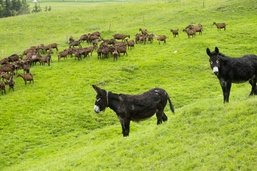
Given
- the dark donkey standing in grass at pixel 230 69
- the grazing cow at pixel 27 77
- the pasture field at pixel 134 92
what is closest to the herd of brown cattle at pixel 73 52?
the grazing cow at pixel 27 77

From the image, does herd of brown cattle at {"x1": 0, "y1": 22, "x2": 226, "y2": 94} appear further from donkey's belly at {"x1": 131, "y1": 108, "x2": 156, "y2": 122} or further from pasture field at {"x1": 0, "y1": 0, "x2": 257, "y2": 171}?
donkey's belly at {"x1": 131, "y1": 108, "x2": 156, "y2": 122}

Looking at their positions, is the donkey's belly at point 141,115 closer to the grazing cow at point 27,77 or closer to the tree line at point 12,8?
the grazing cow at point 27,77

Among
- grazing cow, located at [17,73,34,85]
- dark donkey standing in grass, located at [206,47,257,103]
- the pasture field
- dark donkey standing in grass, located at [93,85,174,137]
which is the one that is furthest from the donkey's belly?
grazing cow, located at [17,73,34,85]

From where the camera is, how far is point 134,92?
3488cm

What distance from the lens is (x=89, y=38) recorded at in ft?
164

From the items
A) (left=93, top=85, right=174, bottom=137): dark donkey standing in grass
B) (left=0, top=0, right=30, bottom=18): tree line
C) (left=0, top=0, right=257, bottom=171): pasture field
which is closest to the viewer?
(left=0, top=0, right=257, bottom=171): pasture field

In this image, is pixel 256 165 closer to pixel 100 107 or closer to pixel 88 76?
pixel 100 107

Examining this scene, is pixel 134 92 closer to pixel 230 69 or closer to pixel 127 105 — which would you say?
pixel 127 105

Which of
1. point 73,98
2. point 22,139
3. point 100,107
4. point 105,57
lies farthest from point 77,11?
point 100,107

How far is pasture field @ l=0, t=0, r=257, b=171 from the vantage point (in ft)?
51.4

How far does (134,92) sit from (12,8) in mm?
72604

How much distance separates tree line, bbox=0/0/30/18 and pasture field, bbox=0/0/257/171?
80.1 ft

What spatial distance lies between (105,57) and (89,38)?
761cm

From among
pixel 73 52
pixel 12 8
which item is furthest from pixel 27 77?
pixel 12 8
